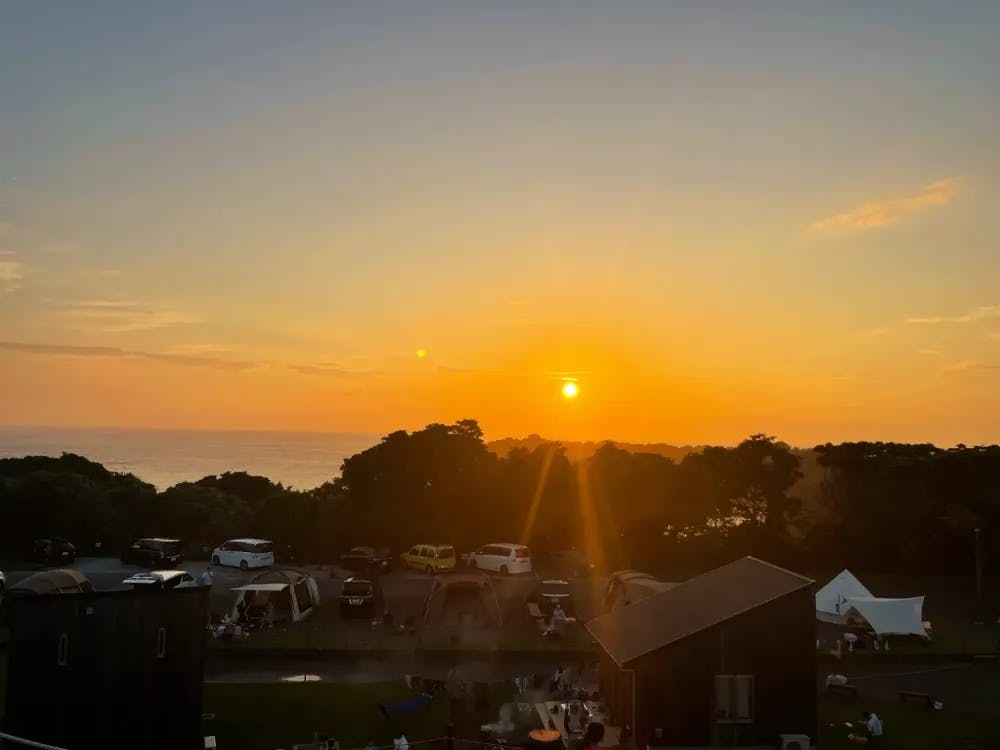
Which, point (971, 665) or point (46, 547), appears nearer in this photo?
point (971, 665)

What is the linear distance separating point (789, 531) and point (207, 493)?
31213 millimetres

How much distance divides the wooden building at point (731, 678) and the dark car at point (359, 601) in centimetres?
1246

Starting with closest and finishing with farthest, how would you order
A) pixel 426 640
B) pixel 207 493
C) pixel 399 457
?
pixel 426 640
pixel 399 457
pixel 207 493

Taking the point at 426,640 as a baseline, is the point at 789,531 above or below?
above

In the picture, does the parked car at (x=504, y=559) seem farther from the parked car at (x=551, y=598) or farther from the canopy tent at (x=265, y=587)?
the canopy tent at (x=265, y=587)

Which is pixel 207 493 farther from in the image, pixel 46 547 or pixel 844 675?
pixel 844 675

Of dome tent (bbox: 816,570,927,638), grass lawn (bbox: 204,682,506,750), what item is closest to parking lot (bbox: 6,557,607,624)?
grass lawn (bbox: 204,682,506,750)

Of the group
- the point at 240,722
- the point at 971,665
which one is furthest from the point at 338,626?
the point at 971,665

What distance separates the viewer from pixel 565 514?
4019 centimetres

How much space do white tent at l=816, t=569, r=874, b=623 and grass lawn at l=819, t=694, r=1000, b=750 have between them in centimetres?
797

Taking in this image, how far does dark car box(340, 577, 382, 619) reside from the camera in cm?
2650

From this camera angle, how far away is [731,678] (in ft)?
51.9

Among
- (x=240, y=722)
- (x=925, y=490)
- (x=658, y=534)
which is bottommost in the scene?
(x=240, y=722)

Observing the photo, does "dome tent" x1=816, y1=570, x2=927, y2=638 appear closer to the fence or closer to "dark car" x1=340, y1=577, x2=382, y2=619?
"dark car" x1=340, y1=577, x2=382, y2=619
